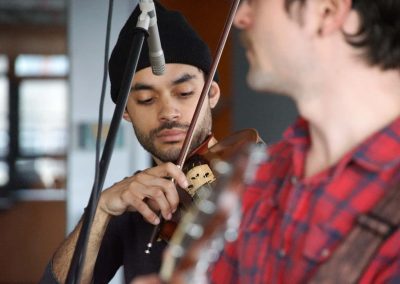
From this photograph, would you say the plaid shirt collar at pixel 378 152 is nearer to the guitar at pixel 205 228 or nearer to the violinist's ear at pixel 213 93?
the guitar at pixel 205 228

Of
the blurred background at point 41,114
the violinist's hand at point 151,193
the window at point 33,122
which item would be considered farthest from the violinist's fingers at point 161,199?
the window at point 33,122

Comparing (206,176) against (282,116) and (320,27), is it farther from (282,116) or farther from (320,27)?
(282,116)

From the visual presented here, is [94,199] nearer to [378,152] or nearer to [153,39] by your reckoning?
[153,39]

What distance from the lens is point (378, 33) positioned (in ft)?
2.56

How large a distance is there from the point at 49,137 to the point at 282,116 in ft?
8.38

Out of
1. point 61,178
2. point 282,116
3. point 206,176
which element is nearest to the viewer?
point 206,176

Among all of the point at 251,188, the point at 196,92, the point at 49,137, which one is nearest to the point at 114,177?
the point at 196,92

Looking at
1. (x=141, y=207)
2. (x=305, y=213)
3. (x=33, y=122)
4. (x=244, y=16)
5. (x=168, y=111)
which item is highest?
(x=244, y=16)

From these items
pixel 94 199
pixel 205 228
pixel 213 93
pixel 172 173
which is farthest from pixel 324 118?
pixel 213 93

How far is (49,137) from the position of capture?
6.49 m

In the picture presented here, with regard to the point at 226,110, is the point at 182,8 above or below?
above

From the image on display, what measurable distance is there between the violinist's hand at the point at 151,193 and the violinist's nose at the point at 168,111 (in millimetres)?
179

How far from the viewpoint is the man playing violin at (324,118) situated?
0.73 m

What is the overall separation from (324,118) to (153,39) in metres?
0.48
